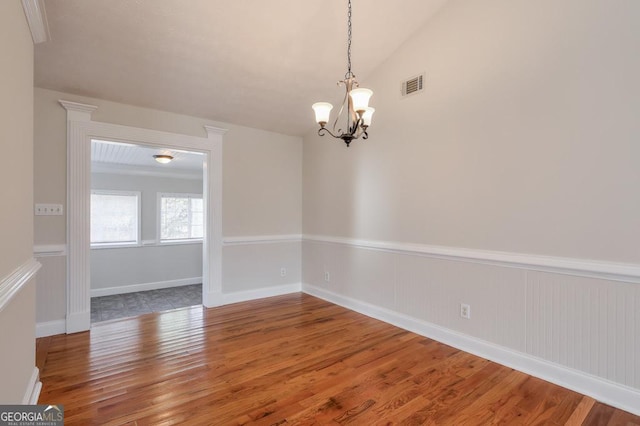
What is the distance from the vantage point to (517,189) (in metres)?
2.72

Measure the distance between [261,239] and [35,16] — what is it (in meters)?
3.37

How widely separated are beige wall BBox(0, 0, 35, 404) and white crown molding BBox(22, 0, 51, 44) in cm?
7

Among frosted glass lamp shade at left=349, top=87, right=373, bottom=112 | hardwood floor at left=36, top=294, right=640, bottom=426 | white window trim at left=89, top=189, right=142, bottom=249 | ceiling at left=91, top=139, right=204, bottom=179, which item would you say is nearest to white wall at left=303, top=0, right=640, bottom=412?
hardwood floor at left=36, top=294, right=640, bottom=426

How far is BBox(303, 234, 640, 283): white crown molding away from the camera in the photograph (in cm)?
221

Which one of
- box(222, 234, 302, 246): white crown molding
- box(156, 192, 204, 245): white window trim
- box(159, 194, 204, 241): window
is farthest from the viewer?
box(159, 194, 204, 241): window

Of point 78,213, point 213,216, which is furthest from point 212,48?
point 78,213

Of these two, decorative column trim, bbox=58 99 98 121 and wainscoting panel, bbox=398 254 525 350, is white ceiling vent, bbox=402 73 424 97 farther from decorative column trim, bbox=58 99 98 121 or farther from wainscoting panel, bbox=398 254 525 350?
decorative column trim, bbox=58 99 98 121

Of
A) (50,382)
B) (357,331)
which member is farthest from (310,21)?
(50,382)

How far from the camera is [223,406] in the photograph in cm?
218

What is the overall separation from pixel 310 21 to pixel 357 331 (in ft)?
10.7

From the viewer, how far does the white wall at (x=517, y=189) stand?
2.24 meters

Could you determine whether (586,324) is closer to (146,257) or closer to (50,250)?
(50,250)

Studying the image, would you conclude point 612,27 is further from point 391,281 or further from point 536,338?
point 391,281
